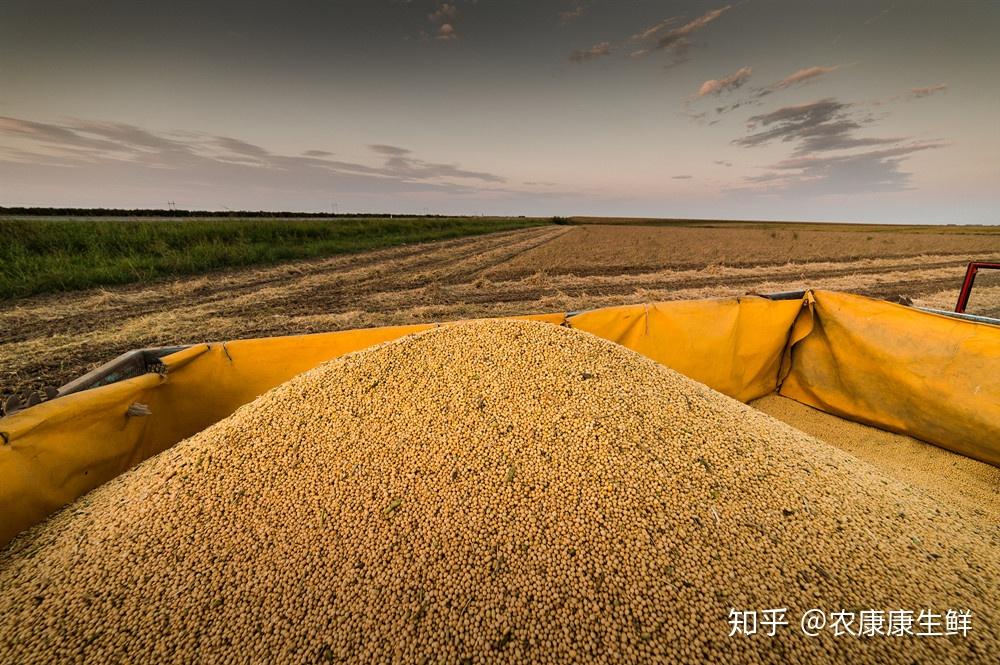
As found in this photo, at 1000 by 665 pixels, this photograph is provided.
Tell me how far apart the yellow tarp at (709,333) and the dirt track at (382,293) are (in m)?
3.40

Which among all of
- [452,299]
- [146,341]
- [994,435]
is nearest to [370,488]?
[994,435]

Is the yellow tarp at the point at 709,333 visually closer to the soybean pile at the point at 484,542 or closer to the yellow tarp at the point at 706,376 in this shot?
the yellow tarp at the point at 706,376

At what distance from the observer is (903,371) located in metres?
2.19

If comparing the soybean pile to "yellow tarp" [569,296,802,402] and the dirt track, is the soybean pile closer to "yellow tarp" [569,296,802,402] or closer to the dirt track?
"yellow tarp" [569,296,802,402]

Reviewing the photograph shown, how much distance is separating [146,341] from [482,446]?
15.8ft

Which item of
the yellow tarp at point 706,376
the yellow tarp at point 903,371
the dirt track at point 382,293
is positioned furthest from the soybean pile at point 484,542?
the dirt track at point 382,293

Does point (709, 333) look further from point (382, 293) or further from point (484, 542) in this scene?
point (382, 293)

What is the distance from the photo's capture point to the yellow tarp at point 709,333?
2396mm

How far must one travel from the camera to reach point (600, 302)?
644 centimetres

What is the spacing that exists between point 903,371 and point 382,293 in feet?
21.8

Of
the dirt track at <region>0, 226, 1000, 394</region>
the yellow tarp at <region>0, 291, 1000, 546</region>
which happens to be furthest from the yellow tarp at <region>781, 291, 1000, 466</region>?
the dirt track at <region>0, 226, 1000, 394</region>

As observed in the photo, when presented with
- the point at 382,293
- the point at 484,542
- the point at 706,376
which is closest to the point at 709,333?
the point at 706,376

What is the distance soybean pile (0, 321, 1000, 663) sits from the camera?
0.92 m

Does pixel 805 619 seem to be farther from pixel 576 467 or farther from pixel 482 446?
pixel 482 446
